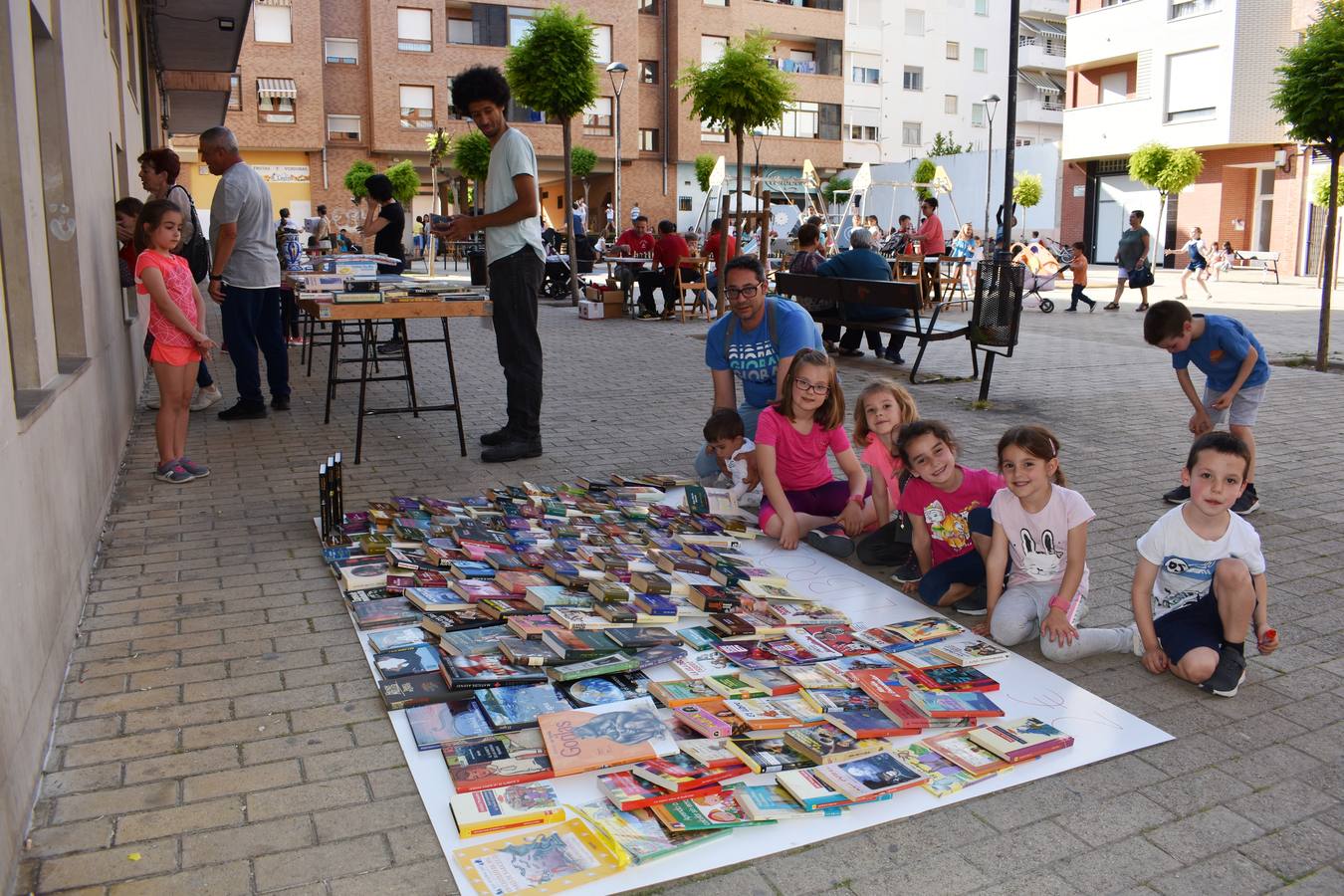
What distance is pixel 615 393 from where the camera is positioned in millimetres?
9695

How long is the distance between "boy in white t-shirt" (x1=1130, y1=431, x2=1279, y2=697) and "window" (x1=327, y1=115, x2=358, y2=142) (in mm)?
41709

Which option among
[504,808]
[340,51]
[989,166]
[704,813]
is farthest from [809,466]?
[340,51]

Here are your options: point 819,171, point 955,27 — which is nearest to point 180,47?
point 819,171

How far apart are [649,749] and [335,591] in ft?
6.39

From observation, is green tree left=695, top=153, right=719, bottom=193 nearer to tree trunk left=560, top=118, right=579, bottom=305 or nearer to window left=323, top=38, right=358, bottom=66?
window left=323, top=38, right=358, bottom=66

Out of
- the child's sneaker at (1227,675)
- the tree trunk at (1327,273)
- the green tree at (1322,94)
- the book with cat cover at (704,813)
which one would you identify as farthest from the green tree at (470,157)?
the book with cat cover at (704,813)

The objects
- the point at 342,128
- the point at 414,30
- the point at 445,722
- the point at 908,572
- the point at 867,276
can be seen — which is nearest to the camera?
the point at 445,722

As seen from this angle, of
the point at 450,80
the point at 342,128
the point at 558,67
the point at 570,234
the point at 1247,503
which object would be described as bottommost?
the point at 1247,503

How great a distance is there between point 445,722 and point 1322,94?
10.5 metres

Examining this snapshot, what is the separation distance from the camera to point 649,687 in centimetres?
354

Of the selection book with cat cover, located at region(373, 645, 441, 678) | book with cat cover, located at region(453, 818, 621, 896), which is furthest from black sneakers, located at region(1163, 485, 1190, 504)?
book with cat cover, located at region(453, 818, 621, 896)

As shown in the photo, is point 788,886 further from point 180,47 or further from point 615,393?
point 180,47

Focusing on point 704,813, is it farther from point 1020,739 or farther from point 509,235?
point 509,235

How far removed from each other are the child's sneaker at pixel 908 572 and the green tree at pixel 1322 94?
297 inches
